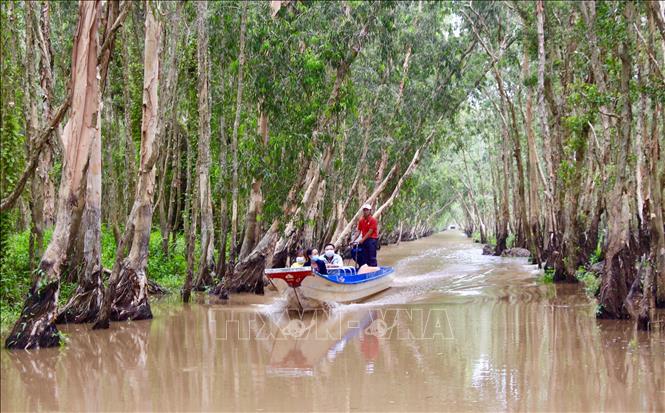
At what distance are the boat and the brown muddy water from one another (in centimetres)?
49

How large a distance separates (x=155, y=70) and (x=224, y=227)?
4555 millimetres

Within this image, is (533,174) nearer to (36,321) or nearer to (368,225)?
(368,225)

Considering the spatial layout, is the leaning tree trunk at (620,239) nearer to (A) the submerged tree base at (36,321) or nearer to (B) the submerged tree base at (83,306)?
(B) the submerged tree base at (83,306)

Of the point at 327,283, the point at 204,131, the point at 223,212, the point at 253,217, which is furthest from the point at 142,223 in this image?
the point at 253,217

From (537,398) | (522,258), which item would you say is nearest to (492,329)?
(537,398)

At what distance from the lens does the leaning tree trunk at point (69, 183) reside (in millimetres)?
9492

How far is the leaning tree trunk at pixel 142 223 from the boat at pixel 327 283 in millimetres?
2393

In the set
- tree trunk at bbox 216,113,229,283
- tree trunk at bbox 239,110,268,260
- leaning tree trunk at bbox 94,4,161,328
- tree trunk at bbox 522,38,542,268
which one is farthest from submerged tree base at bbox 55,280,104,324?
tree trunk at bbox 522,38,542,268

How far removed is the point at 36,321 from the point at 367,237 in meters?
9.77

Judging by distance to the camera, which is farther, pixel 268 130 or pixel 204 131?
pixel 268 130

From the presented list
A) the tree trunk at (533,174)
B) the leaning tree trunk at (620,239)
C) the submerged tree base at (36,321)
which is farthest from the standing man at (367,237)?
the submerged tree base at (36,321)

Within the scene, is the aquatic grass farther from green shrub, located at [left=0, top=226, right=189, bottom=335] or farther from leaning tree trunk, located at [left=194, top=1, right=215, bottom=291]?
green shrub, located at [left=0, top=226, right=189, bottom=335]

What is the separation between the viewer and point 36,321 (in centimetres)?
960

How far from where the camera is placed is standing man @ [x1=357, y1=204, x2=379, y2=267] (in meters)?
17.9
